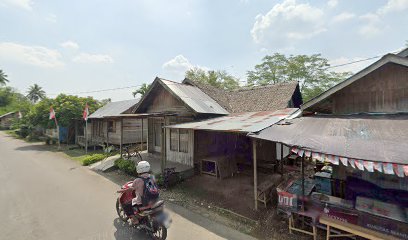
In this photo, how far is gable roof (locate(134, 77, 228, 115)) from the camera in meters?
9.93

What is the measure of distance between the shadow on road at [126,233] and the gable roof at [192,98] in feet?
18.1

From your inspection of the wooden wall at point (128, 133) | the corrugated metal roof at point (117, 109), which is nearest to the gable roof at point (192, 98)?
the wooden wall at point (128, 133)

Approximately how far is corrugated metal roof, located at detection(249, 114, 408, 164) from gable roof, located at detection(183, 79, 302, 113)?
513 cm

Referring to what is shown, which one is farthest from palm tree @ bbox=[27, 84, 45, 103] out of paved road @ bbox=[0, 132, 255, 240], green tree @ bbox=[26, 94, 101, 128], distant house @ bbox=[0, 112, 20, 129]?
paved road @ bbox=[0, 132, 255, 240]

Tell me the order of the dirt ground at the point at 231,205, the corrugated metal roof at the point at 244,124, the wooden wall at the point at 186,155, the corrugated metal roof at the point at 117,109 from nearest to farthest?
1. the dirt ground at the point at 231,205
2. the corrugated metal roof at the point at 244,124
3. the wooden wall at the point at 186,155
4. the corrugated metal roof at the point at 117,109

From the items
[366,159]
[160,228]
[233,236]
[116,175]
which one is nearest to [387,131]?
[366,159]

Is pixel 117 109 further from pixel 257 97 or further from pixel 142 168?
pixel 142 168

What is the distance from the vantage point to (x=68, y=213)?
6031 mm

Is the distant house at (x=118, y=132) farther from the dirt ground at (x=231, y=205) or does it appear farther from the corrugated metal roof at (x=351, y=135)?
the corrugated metal roof at (x=351, y=135)

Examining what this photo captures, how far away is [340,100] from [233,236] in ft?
17.3

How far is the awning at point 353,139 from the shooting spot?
385cm

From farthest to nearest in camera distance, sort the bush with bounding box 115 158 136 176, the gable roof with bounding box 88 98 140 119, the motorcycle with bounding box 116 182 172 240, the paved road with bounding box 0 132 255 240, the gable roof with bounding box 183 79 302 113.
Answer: the gable roof with bounding box 88 98 140 119, the gable roof with bounding box 183 79 302 113, the bush with bounding box 115 158 136 176, the paved road with bounding box 0 132 255 240, the motorcycle with bounding box 116 182 172 240

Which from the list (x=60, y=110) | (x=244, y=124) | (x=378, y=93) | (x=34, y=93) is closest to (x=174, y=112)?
(x=244, y=124)

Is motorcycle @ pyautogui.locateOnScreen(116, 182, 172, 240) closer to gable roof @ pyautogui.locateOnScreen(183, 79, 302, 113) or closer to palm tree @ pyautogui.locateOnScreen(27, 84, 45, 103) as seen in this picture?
gable roof @ pyautogui.locateOnScreen(183, 79, 302, 113)
